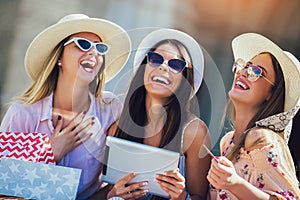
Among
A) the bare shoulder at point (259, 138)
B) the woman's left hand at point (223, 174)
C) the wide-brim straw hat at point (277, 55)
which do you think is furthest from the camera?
the wide-brim straw hat at point (277, 55)

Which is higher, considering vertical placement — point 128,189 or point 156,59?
point 156,59

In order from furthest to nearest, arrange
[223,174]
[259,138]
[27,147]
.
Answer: [27,147] → [259,138] → [223,174]

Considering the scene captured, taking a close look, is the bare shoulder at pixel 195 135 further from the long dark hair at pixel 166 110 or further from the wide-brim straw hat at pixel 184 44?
the wide-brim straw hat at pixel 184 44

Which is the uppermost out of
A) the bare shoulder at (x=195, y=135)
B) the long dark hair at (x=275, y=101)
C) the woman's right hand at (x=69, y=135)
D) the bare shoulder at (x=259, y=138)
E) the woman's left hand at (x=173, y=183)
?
the long dark hair at (x=275, y=101)

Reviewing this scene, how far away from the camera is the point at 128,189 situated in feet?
6.82

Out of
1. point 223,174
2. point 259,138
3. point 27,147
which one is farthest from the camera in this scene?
point 27,147

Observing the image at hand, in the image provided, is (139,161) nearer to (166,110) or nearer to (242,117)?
(166,110)

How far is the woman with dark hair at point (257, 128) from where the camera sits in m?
1.90

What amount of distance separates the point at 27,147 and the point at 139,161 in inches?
20.1

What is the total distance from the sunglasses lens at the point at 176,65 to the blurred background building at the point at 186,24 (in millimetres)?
139

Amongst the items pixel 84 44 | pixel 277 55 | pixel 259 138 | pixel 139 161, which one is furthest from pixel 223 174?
pixel 84 44

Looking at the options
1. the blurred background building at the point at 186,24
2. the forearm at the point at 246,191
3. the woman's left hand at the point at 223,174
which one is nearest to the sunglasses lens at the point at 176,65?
the blurred background building at the point at 186,24

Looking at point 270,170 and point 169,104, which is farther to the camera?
point 169,104

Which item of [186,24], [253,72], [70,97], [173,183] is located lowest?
[173,183]
